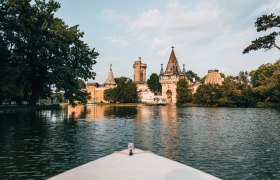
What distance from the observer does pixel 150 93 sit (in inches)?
6747

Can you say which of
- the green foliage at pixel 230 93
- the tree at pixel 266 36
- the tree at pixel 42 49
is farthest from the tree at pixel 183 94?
the tree at pixel 266 36

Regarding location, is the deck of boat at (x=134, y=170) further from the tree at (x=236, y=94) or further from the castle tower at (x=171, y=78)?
the castle tower at (x=171, y=78)

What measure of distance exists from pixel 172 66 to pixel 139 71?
45.1 meters

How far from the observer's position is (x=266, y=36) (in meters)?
32.3

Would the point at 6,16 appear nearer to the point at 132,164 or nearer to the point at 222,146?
the point at 222,146

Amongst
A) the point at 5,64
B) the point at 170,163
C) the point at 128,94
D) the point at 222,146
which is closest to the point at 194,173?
the point at 170,163

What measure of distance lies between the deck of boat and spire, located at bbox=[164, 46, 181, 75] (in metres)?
145

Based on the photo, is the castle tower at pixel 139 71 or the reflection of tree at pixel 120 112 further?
the castle tower at pixel 139 71

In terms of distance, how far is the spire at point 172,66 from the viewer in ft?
500

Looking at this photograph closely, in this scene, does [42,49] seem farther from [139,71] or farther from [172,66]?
[139,71]

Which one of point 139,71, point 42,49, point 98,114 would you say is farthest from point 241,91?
point 139,71

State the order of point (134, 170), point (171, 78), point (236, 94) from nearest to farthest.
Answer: point (134, 170), point (236, 94), point (171, 78)

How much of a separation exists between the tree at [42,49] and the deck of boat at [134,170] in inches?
1601

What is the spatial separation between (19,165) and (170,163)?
960 centimetres
